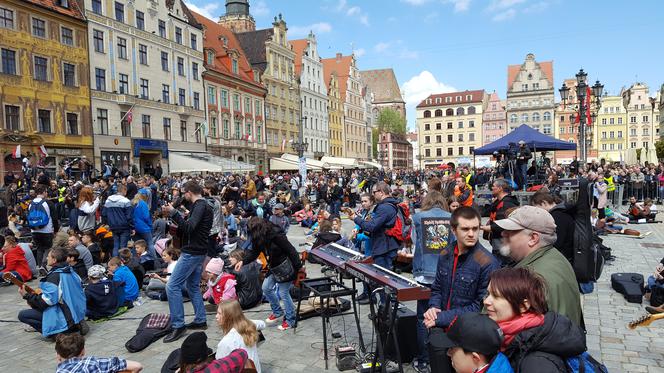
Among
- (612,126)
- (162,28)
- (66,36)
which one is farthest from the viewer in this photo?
(612,126)

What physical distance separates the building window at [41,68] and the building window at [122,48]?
5.63 m

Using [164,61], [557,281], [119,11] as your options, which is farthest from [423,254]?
[164,61]

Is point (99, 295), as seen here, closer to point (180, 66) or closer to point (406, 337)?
point (406, 337)

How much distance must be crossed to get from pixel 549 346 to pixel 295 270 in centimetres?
440

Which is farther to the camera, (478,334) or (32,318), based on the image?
(32,318)

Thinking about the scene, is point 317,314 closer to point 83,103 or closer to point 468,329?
point 468,329

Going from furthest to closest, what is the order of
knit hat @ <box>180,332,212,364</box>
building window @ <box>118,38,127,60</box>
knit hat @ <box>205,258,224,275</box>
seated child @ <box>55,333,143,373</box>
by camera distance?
building window @ <box>118,38,127,60</box> < knit hat @ <box>205,258,224,275</box> < seated child @ <box>55,333,143,373</box> < knit hat @ <box>180,332,212,364</box>

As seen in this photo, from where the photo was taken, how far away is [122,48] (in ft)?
108

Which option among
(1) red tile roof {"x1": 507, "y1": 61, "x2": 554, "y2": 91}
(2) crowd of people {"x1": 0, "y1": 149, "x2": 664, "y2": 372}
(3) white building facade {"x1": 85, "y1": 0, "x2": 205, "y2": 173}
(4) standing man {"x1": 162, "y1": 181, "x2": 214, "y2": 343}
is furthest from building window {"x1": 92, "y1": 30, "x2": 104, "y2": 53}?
(1) red tile roof {"x1": 507, "y1": 61, "x2": 554, "y2": 91}

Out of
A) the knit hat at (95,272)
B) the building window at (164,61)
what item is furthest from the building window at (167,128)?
the knit hat at (95,272)

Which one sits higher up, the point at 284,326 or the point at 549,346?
the point at 549,346

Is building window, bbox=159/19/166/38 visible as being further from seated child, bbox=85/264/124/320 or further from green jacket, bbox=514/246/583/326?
green jacket, bbox=514/246/583/326

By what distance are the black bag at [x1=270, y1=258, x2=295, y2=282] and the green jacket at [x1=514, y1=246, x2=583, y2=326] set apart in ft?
12.2

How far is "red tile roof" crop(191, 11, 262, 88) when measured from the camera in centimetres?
4476
